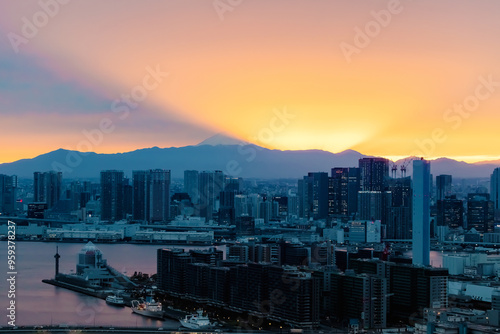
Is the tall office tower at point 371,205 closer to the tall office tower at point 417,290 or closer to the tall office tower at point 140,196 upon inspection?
the tall office tower at point 140,196

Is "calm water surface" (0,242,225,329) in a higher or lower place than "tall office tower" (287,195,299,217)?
lower

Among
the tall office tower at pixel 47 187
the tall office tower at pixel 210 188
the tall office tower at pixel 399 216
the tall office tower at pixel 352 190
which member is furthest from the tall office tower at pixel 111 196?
the tall office tower at pixel 399 216

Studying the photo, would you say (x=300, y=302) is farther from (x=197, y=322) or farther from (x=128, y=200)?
(x=128, y=200)

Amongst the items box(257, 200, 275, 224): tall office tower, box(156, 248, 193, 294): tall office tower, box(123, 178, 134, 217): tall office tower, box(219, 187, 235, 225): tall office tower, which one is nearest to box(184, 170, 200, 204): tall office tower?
box(219, 187, 235, 225): tall office tower

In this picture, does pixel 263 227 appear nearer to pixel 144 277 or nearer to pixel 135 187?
pixel 135 187

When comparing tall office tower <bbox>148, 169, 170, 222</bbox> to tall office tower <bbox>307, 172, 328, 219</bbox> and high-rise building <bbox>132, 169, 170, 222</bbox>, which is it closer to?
high-rise building <bbox>132, 169, 170, 222</bbox>

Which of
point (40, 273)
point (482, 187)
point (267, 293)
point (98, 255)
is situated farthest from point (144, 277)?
point (482, 187)

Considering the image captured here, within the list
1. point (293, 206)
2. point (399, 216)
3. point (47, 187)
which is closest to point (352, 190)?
point (293, 206)
